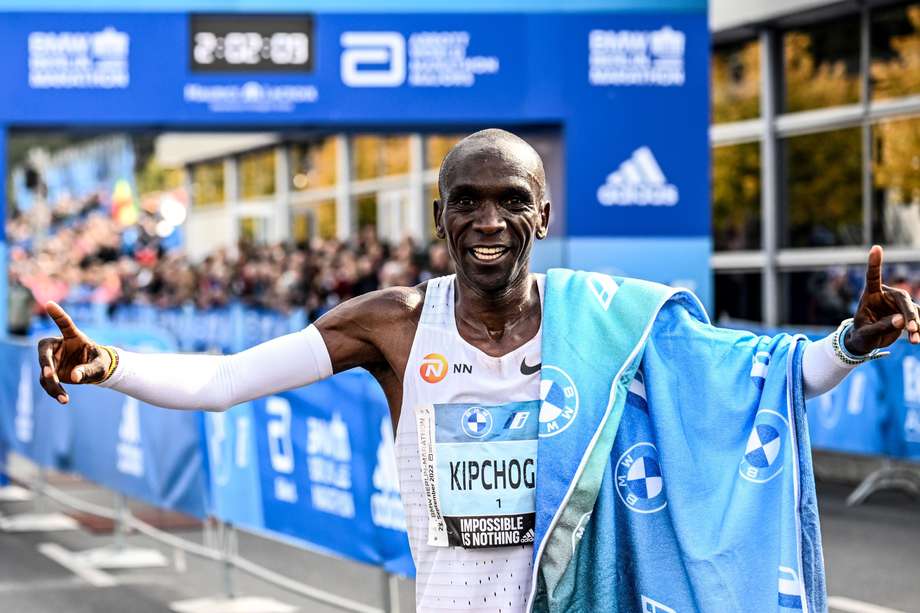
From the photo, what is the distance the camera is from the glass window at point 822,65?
56.8 ft

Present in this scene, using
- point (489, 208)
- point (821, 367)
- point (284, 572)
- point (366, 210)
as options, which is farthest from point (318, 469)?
point (366, 210)

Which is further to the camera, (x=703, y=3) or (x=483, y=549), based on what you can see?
(x=703, y=3)

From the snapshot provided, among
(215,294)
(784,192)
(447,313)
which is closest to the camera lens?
(447,313)

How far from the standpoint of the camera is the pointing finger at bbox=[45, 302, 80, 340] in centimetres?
331

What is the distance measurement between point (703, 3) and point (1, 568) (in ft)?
28.5

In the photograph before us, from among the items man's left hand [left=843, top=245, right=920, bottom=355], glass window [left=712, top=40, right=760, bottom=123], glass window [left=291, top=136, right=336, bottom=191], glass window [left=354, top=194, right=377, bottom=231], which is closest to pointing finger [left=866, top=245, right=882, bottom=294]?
man's left hand [left=843, top=245, right=920, bottom=355]

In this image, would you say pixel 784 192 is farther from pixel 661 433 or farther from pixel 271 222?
pixel 271 222

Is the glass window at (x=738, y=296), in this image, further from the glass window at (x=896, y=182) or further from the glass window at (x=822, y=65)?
the glass window at (x=896, y=182)

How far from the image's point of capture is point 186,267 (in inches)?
981

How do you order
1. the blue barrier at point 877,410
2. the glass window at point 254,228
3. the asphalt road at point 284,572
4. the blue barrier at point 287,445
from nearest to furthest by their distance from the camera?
1. the blue barrier at point 287,445
2. the asphalt road at point 284,572
3. the blue barrier at point 877,410
4. the glass window at point 254,228

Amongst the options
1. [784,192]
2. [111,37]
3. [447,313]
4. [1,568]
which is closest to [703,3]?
[784,192]

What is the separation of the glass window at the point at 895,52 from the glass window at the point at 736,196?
244 cm

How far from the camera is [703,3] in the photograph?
15477mm

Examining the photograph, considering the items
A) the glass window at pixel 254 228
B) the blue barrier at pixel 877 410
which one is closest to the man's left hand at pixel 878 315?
the blue barrier at pixel 877 410
